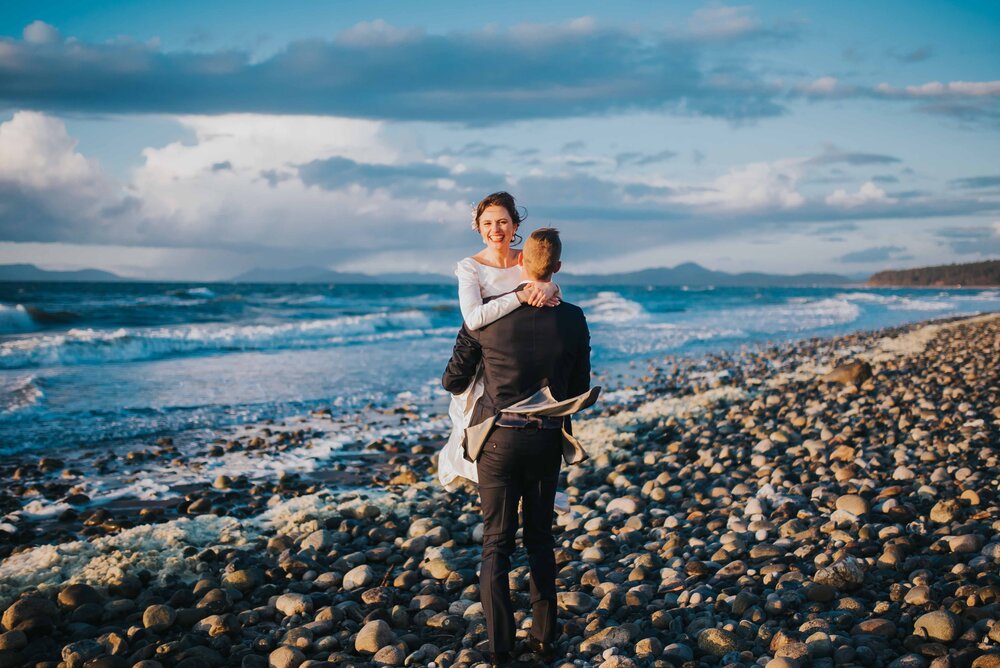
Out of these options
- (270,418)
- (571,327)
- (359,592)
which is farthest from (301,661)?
(270,418)

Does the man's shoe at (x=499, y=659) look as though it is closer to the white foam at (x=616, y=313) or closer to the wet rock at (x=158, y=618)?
the wet rock at (x=158, y=618)

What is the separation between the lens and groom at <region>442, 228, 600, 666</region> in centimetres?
377

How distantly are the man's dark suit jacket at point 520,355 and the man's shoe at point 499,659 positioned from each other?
1351 mm

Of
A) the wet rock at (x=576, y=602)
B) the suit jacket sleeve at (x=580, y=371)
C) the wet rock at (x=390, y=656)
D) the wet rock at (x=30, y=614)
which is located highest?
the suit jacket sleeve at (x=580, y=371)

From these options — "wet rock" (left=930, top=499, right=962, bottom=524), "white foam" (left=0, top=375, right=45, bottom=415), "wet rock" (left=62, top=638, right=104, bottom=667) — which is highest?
"white foam" (left=0, top=375, right=45, bottom=415)

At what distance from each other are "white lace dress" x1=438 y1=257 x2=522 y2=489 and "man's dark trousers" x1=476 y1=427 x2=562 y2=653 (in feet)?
0.65

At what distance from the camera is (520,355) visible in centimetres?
380

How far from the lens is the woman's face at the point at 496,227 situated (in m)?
3.84

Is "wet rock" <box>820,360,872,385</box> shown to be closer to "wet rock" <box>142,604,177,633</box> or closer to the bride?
the bride

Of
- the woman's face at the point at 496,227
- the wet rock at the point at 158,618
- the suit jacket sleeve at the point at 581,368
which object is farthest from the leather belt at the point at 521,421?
the wet rock at the point at 158,618

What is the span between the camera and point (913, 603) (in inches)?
167

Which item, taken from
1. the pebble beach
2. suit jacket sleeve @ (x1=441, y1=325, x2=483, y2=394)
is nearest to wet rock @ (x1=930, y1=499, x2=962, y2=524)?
the pebble beach

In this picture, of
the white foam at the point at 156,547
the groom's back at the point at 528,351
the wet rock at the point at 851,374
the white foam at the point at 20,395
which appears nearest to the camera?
the groom's back at the point at 528,351

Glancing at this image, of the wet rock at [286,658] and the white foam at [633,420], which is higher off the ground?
the white foam at [633,420]
